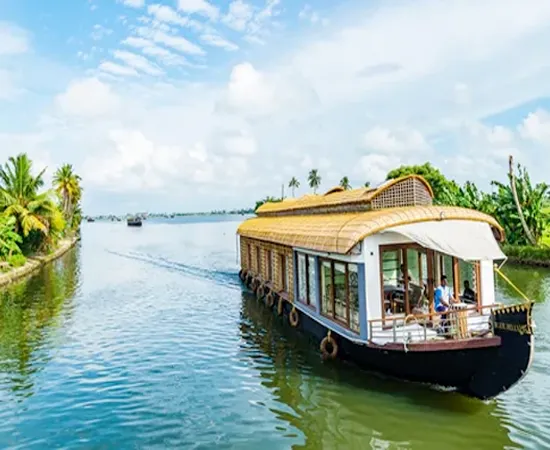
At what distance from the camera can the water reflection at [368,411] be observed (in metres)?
7.39

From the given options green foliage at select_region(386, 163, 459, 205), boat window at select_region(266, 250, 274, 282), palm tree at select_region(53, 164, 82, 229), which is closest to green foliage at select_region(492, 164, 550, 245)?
green foliage at select_region(386, 163, 459, 205)

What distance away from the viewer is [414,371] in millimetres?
8602

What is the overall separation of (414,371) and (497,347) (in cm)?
156

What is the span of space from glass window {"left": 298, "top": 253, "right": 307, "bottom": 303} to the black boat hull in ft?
11.6

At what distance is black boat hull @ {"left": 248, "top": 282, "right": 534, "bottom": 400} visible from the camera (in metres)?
7.40

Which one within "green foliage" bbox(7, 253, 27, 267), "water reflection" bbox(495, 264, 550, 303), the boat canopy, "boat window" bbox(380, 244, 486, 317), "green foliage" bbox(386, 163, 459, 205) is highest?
"green foliage" bbox(386, 163, 459, 205)

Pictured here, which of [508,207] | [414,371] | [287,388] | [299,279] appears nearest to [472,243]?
[414,371]

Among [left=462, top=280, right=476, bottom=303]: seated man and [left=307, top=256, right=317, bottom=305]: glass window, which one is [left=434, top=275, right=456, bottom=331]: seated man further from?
[left=307, top=256, right=317, bottom=305]: glass window

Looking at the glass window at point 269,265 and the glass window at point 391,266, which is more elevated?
the glass window at point 391,266

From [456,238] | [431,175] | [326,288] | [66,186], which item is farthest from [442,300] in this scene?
[66,186]

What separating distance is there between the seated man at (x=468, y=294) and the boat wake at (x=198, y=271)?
1320 centimetres

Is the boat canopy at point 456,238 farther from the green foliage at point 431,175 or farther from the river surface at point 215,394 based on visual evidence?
the green foliage at point 431,175

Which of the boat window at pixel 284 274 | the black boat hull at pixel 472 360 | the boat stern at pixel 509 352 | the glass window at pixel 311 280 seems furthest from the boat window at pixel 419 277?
the boat window at pixel 284 274

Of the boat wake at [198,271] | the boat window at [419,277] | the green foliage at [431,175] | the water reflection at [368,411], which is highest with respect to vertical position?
the green foliage at [431,175]
